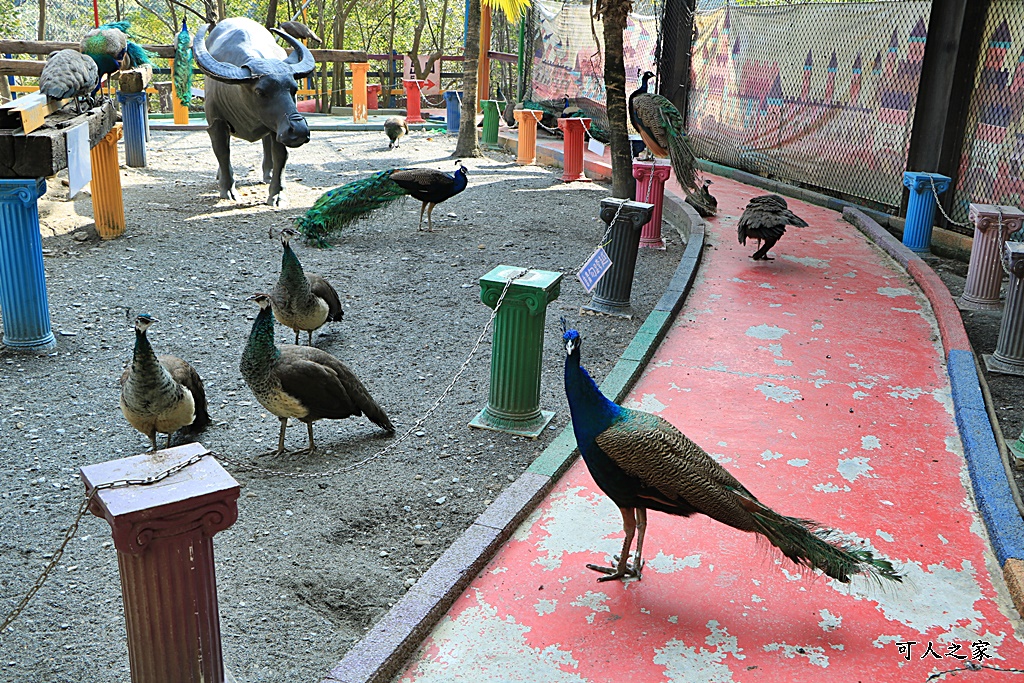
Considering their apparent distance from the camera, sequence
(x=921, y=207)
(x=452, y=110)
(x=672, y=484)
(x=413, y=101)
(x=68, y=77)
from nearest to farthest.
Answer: (x=672, y=484) < (x=68, y=77) < (x=921, y=207) < (x=452, y=110) < (x=413, y=101)

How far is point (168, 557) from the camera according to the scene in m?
2.50

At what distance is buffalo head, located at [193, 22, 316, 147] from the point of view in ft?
32.8

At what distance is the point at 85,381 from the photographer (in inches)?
223

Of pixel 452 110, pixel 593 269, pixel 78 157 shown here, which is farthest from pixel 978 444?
pixel 452 110

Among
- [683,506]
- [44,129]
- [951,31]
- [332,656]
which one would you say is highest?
[951,31]

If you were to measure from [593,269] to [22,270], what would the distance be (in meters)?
3.71

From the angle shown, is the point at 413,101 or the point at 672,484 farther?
the point at 413,101

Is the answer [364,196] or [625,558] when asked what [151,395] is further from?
[364,196]

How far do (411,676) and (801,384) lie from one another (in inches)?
146

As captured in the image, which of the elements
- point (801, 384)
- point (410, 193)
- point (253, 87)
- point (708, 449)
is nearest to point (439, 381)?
point (708, 449)

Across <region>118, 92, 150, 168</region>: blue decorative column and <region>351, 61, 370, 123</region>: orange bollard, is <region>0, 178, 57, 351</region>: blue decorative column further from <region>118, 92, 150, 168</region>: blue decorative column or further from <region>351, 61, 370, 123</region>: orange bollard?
<region>351, 61, 370, 123</region>: orange bollard

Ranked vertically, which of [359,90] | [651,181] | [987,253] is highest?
[359,90]

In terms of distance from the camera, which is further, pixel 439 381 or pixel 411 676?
pixel 439 381

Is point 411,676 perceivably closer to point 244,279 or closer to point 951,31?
point 244,279
